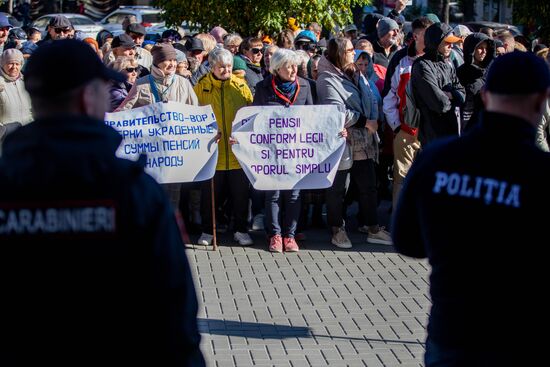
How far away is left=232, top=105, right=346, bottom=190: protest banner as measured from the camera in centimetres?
941

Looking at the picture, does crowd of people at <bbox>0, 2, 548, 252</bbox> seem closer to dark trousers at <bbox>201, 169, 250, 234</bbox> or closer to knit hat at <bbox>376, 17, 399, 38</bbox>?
dark trousers at <bbox>201, 169, 250, 234</bbox>

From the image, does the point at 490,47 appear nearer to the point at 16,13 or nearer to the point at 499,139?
the point at 499,139

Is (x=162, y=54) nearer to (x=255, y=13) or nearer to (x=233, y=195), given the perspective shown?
(x=233, y=195)

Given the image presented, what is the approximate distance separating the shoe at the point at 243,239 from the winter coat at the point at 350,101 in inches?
42.6

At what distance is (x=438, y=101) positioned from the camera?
9.27 metres

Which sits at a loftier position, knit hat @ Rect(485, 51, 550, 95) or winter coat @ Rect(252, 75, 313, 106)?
knit hat @ Rect(485, 51, 550, 95)

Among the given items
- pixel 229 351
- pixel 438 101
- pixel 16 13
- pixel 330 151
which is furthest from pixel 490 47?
pixel 16 13

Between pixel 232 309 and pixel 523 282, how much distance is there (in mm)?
4410

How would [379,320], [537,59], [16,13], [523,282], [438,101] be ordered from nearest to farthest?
[523,282]
[537,59]
[379,320]
[438,101]
[16,13]

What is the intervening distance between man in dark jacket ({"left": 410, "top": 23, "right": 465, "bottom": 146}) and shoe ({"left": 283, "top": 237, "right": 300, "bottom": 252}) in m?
1.50

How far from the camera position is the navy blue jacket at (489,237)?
331 centimetres

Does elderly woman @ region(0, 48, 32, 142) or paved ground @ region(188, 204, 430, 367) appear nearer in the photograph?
paved ground @ region(188, 204, 430, 367)

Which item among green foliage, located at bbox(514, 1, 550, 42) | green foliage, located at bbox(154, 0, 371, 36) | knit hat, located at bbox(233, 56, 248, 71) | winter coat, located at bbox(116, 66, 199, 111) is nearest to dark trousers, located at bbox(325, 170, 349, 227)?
winter coat, located at bbox(116, 66, 199, 111)

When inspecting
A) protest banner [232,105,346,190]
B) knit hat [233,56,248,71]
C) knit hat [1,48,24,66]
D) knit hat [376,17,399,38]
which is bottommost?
protest banner [232,105,346,190]
